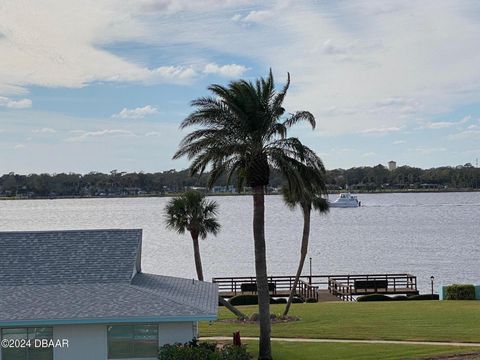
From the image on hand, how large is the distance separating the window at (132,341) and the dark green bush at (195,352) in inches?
21.1

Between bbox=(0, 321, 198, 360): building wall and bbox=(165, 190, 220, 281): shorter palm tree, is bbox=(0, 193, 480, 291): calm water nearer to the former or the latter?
bbox=(165, 190, 220, 281): shorter palm tree

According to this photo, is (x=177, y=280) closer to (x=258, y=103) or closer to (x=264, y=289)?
(x=264, y=289)

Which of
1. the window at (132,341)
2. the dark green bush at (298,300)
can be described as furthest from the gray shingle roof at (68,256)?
the dark green bush at (298,300)

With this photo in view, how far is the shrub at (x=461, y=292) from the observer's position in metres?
49.0

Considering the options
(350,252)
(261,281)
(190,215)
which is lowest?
(350,252)

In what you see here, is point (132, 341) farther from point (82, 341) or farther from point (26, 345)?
point (26, 345)

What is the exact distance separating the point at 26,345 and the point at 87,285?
350cm

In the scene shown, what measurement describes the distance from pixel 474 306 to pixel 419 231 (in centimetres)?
9692

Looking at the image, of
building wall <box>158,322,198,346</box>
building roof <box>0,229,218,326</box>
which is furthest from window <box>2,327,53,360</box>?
building wall <box>158,322,198,346</box>

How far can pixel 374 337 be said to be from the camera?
1234 inches

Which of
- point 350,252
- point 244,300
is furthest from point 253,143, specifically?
point 350,252

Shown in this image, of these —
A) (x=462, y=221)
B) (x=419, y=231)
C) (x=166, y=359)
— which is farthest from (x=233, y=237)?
(x=166, y=359)

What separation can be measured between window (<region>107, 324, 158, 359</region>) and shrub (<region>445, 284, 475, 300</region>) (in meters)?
30.1

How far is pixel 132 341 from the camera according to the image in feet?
80.1
